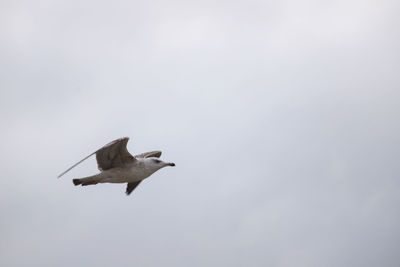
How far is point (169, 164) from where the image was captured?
3266cm

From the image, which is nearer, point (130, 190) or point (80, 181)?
point (80, 181)

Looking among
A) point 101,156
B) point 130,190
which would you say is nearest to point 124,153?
point 101,156

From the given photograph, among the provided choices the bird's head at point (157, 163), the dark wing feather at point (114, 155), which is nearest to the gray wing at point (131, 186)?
the bird's head at point (157, 163)

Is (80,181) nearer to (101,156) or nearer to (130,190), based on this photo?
(101,156)

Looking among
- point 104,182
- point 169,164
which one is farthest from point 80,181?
point 169,164

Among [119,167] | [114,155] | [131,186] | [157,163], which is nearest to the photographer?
[114,155]

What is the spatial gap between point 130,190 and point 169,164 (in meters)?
3.74

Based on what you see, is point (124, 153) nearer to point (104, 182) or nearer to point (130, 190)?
point (104, 182)

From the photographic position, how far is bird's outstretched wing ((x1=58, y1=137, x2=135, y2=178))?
30750mm

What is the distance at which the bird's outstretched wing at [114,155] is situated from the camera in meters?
30.8

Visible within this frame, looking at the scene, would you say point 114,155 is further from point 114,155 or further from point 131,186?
point 131,186

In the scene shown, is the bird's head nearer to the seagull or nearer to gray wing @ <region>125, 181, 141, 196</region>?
the seagull

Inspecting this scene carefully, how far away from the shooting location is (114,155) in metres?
31.5

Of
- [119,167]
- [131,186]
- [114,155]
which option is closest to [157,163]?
[119,167]
